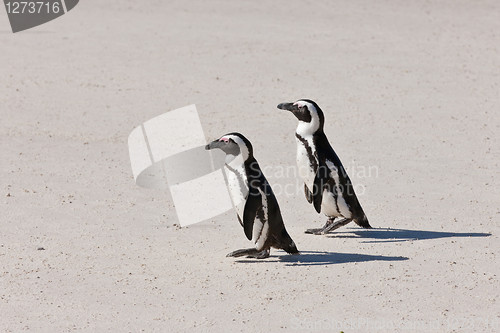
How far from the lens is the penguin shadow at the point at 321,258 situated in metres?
7.68

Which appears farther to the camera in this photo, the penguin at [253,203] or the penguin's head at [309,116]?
the penguin's head at [309,116]

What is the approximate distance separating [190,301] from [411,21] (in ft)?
41.1

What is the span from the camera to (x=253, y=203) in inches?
298

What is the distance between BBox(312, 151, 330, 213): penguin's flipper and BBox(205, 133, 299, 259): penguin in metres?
0.74

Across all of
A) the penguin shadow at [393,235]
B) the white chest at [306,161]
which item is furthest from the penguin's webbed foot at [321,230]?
the white chest at [306,161]

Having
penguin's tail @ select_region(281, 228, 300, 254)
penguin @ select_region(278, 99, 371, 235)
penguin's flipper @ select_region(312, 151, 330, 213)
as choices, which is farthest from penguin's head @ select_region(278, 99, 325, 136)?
penguin's tail @ select_region(281, 228, 300, 254)

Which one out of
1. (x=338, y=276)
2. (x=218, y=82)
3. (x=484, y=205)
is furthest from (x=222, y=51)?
(x=338, y=276)

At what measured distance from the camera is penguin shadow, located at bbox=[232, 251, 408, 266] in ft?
25.2

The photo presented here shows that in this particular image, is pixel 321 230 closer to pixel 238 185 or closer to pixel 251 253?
pixel 251 253

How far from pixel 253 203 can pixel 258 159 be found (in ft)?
11.1

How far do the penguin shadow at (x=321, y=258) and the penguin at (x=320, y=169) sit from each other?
1.81 ft

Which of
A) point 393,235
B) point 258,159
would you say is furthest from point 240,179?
point 258,159

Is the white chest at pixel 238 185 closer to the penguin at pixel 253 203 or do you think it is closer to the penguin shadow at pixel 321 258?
the penguin at pixel 253 203

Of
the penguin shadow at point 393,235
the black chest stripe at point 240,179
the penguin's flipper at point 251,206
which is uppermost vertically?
the black chest stripe at point 240,179
